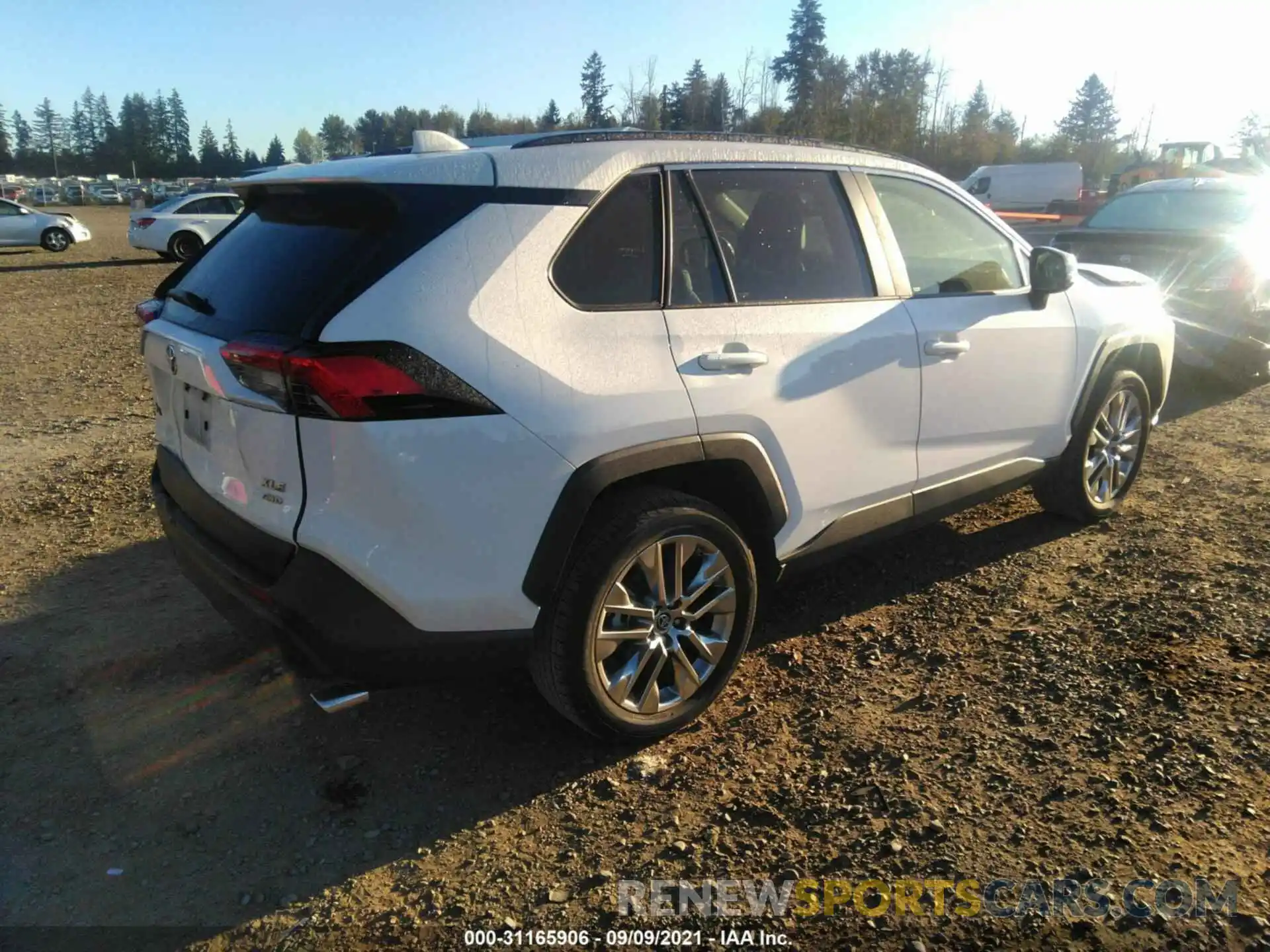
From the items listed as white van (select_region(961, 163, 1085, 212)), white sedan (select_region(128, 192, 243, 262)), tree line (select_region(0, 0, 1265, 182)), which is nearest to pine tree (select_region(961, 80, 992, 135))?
tree line (select_region(0, 0, 1265, 182))

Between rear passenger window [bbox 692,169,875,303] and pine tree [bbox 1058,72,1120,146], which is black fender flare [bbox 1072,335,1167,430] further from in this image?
pine tree [bbox 1058,72,1120,146]

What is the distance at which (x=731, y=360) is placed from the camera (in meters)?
2.97

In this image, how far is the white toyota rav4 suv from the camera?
2.45 metres

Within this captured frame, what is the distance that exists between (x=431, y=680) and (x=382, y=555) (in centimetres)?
43

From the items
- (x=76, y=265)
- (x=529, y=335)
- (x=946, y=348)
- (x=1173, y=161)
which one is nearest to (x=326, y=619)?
(x=529, y=335)

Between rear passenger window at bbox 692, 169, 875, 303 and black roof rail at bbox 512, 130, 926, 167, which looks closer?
black roof rail at bbox 512, 130, 926, 167

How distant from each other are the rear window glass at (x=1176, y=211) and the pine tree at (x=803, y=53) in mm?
62722

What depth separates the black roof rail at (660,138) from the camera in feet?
9.56

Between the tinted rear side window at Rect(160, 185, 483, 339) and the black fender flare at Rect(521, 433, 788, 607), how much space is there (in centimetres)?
77

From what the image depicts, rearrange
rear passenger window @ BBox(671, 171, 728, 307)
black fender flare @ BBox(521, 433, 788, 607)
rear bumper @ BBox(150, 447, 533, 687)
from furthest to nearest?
rear passenger window @ BBox(671, 171, 728, 307) → black fender flare @ BBox(521, 433, 788, 607) → rear bumper @ BBox(150, 447, 533, 687)

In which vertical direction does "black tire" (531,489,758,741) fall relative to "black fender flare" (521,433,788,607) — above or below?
below

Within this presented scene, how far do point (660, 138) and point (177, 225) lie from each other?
20.6 m

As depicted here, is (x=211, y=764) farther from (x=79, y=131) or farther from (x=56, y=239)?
(x=79, y=131)

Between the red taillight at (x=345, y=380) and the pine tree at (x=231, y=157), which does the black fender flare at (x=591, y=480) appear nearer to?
the red taillight at (x=345, y=380)
